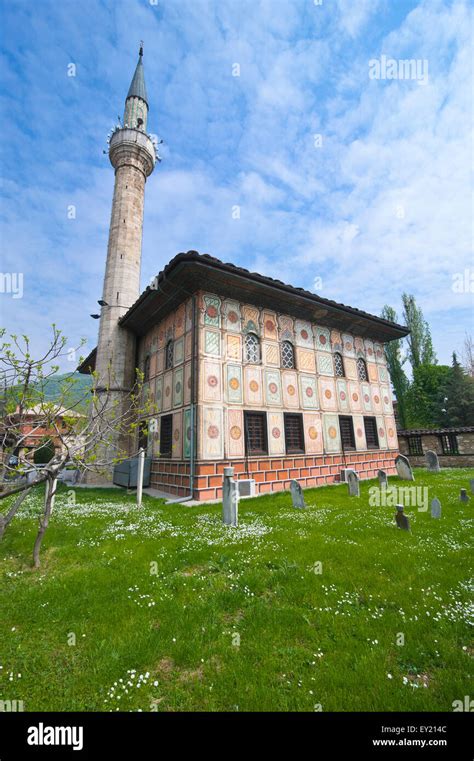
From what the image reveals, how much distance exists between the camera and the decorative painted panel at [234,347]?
1155 cm

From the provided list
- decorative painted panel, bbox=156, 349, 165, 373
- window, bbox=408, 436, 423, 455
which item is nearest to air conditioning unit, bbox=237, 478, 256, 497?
decorative painted panel, bbox=156, 349, 165, 373

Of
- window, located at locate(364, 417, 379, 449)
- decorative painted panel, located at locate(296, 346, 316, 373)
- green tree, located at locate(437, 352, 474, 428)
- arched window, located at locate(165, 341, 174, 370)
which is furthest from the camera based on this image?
green tree, located at locate(437, 352, 474, 428)

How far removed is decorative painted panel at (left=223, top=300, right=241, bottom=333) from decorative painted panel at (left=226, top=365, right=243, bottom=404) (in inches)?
61.7

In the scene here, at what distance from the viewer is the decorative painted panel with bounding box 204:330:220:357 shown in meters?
11.1

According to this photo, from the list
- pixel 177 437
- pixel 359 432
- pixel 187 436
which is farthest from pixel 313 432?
pixel 177 437

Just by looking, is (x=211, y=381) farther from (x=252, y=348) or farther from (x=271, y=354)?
(x=271, y=354)

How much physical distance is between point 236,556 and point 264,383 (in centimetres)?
767

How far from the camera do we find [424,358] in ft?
98.3

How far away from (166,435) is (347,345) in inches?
403

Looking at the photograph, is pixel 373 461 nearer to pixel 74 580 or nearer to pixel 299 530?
pixel 299 530

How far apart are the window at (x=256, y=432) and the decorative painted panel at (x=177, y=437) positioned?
93.4 inches

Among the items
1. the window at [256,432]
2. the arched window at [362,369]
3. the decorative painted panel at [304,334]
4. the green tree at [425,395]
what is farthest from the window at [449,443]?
the window at [256,432]

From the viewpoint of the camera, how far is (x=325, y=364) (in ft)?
47.8

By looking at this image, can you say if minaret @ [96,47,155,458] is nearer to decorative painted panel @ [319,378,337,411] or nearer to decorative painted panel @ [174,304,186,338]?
decorative painted panel @ [174,304,186,338]
